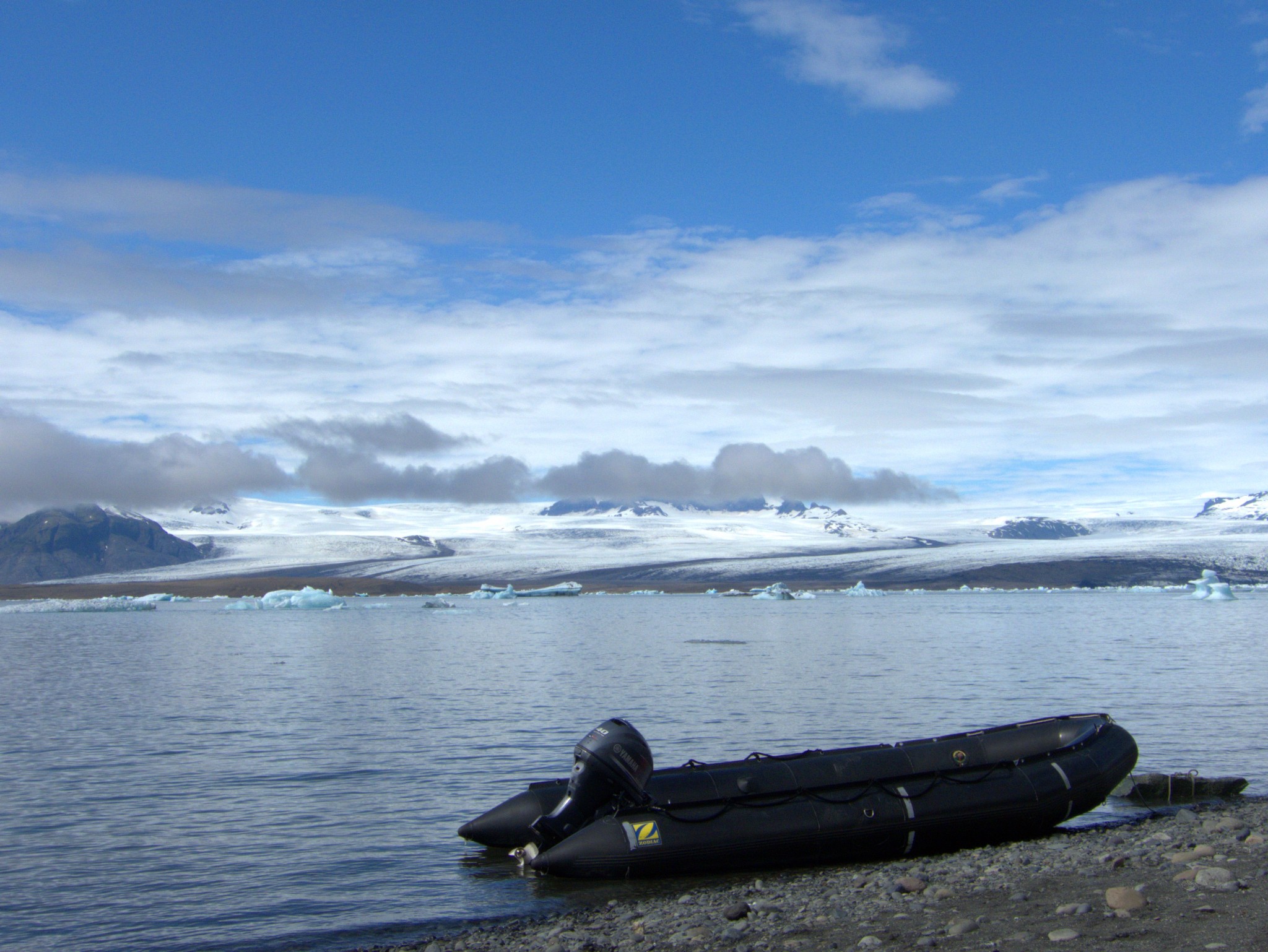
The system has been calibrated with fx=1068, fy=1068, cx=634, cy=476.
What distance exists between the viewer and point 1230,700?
24219mm

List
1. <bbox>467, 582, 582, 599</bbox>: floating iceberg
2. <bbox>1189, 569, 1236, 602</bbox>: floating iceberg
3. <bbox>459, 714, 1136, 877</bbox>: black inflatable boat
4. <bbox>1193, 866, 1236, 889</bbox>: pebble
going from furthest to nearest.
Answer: <bbox>467, 582, 582, 599</bbox>: floating iceberg → <bbox>1189, 569, 1236, 602</bbox>: floating iceberg → <bbox>459, 714, 1136, 877</bbox>: black inflatable boat → <bbox>1193, 866, 1236, 889</bbox>: pebble

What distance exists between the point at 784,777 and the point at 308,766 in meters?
9.15

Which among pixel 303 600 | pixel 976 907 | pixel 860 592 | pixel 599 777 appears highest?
pixel 599 777

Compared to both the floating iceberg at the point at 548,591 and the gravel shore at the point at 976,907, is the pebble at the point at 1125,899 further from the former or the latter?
the floating iceberg at the point at 548,591

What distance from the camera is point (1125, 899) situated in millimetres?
7684

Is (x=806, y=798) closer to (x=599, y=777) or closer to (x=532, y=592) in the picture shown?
(x=599, y=777)

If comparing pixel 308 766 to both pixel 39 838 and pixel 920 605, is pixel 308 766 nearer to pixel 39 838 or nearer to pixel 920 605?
pixel 39 838

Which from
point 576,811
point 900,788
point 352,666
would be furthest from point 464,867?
point 352,666

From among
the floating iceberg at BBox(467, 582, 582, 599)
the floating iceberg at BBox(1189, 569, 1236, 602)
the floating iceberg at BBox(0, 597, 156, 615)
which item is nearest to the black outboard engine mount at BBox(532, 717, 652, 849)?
the floating iceberg at BBox(0, 597, 156, 615)

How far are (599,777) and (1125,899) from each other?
16.6 feet

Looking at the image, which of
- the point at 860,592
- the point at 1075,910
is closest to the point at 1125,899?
the point at 1075,910

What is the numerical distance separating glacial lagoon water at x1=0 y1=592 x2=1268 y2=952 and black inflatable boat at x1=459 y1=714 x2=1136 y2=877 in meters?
0.43

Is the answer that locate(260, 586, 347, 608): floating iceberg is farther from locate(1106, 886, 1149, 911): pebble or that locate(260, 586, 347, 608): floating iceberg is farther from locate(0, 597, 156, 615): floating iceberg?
locate(1106, 886, 1149, 911): pebble

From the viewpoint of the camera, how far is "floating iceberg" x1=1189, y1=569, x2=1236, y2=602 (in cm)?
9656
